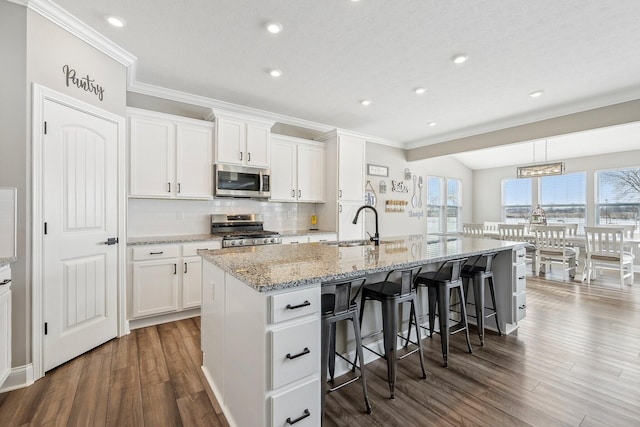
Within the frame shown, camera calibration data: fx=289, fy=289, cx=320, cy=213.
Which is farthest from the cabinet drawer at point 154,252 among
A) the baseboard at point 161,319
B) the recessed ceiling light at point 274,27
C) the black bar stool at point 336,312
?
the recessed ceiling light at point 274,27

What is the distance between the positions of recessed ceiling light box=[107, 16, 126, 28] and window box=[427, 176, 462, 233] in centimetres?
635

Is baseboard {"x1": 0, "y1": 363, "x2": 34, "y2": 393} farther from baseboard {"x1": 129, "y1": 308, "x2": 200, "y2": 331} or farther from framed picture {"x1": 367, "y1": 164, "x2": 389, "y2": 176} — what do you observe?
framed picture {"x1": 367, "y1": 164, "x2": 389, "y2": 176}

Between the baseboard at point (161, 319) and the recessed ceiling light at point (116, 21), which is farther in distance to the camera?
the baseboard at point (161, 319)

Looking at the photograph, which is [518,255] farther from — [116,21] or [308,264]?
[116,21]

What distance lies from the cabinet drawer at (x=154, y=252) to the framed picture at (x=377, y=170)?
381 cm

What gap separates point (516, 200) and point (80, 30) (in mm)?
8914

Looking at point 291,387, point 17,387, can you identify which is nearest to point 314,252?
point 291,387

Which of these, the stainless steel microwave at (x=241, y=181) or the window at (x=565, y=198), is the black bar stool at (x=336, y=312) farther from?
the window at (x=565, y=198)

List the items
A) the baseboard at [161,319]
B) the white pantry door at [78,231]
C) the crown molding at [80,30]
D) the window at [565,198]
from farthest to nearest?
the window at [565,198], the baseboard at [161,319], the white pantry door at [78,231], the crown molding at [80,30]

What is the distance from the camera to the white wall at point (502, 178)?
5.90 metres

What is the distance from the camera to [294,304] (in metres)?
1.31

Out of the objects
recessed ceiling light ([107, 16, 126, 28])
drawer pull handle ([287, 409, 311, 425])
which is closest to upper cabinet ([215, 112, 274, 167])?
recessed ceiling light ([107, 16, 126, 28])

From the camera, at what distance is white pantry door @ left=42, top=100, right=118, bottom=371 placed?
2.20 meters

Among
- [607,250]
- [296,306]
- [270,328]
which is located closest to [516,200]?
[607,250]
